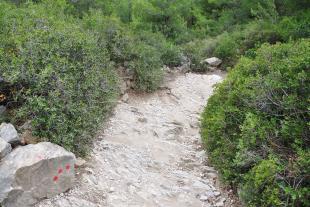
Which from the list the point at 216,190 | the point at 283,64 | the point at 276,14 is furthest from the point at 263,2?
the point at 216,190

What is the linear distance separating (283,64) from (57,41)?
4.28 metres

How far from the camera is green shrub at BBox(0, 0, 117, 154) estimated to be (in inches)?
231

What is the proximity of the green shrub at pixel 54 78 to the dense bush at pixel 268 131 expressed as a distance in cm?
246

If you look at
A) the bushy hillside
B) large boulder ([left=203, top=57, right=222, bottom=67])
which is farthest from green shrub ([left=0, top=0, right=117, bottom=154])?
large boulder ([left=203, top=57, right=222, bottom=67])

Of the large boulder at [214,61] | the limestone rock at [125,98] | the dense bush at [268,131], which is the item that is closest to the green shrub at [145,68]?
the limestone rock at [125,98]

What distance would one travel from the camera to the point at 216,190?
6.22 metres

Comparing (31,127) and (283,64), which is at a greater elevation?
(283,64)

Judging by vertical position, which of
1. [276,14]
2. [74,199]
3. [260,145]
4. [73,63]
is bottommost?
[276,14]

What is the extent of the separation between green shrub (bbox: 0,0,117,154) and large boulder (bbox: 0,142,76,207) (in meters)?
0.52

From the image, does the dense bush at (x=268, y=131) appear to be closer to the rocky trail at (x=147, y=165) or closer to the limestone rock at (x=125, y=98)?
the rocky trail at (x=147, y=165)

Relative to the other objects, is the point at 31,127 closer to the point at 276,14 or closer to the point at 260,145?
the point at 260,145

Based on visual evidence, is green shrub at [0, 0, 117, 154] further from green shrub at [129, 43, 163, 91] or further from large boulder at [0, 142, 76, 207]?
green shrub at [129, 43, 163, 91]

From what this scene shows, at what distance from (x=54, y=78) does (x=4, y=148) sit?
163cm

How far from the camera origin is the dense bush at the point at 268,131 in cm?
475
